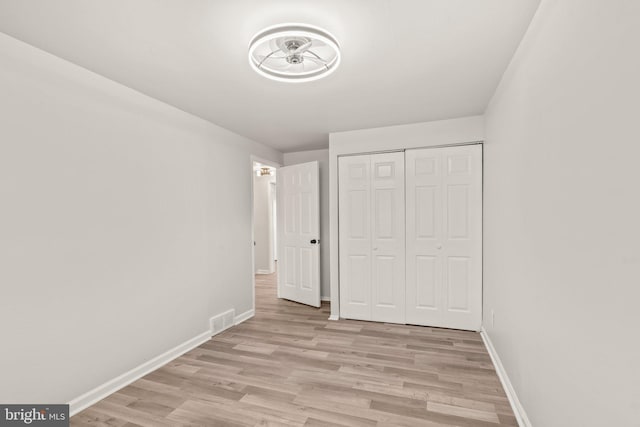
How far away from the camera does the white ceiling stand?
1.64 metres

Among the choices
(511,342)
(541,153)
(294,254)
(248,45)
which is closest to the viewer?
(541,153)

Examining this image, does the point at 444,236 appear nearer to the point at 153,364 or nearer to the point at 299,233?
the point at 299,233

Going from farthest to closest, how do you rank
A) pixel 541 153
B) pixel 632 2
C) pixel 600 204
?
1. pixel 541 153
2. pixel 600 204
3. pixel 632 2

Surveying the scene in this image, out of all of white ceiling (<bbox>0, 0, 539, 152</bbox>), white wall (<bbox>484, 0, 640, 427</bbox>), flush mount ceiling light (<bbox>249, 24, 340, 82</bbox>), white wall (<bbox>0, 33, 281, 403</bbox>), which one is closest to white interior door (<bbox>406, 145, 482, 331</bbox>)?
white ceiling (<bbox>0, 0, 539, 152</bbox>)

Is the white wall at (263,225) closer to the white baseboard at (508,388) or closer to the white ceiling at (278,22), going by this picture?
the white ceiling at (278,22)

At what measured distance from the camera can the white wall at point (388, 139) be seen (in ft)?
11.6

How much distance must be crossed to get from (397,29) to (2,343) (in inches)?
116

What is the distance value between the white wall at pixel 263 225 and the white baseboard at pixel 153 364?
3140 mm

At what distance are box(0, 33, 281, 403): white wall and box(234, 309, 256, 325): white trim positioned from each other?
0.55 metres

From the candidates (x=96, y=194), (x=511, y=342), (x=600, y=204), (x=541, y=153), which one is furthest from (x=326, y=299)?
(x=600, y=204)

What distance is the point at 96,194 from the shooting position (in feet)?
7.66

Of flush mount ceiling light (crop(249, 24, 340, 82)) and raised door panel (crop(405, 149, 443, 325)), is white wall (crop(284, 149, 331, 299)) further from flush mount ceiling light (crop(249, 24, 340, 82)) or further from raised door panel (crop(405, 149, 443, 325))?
flush mount ceiling light (crop(249, 24, 340, 82))

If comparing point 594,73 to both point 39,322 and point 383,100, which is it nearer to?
point 383,100

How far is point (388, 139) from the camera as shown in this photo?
3.83 meters
